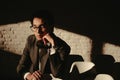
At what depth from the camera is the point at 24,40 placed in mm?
5562

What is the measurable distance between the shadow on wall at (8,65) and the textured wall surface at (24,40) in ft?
0.43

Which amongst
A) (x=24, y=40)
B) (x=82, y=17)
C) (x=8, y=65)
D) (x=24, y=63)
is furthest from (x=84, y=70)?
(x=8, y=65)

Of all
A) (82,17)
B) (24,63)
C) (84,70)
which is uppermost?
(82,17)

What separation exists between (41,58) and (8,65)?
2378 mm

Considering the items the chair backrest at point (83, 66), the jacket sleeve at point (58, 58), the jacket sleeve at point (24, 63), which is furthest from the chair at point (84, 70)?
the jacket sleeve at point (24, 63)

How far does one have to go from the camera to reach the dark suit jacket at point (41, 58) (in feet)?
11.5

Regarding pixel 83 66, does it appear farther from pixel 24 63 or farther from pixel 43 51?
pixel 24 63

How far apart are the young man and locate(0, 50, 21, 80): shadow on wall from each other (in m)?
2.07

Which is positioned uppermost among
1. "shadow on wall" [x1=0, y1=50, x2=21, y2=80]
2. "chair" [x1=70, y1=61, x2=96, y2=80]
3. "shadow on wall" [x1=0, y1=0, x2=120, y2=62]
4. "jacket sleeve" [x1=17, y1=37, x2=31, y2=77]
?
"shadow on wall" [x1=0, y1=0, x2=120, y2=62]

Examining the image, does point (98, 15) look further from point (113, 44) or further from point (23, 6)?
point (23, 6)

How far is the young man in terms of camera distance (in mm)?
3415

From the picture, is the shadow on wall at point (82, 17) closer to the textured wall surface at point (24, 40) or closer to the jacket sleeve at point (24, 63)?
the textured wall surface at point (24, 40)

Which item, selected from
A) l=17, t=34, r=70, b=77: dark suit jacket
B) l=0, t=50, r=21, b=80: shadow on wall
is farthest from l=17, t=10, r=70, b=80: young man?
l=0, t=50, r=21, b=80: shadow on wall

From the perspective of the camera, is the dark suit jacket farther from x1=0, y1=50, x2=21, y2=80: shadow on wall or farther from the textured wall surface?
x1=0, y1=50, x2=21, y2=80: shadow on wall
